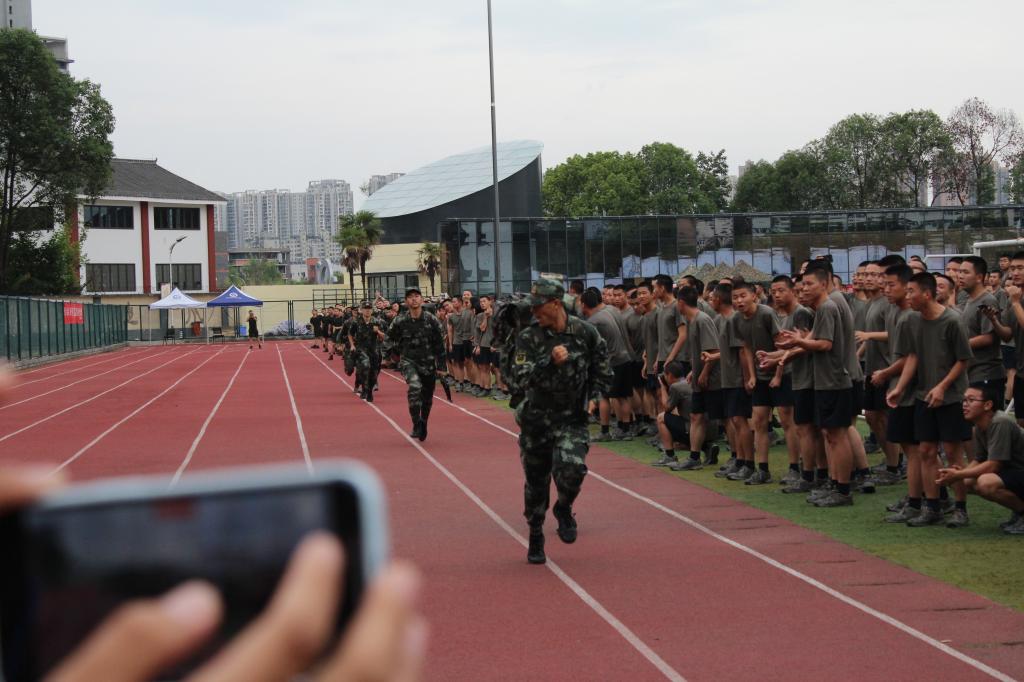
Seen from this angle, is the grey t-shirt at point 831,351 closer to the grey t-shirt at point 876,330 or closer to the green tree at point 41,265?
the grey t-shirt at point 876,330

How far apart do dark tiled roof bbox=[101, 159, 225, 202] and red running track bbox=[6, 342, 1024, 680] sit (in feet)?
223

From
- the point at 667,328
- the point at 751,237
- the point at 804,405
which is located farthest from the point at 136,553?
the point at 751,237

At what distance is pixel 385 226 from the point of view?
102 meters

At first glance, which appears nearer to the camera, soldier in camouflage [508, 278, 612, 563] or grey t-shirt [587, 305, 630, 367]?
soldier in camouflage [508, 278, 612, 563]

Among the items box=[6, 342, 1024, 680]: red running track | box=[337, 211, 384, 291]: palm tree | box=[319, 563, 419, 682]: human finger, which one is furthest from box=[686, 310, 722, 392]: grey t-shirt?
box=[337, 211, 384, 291]: palm tree

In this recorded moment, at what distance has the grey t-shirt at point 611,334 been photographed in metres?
16.2

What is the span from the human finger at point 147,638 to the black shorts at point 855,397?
34.8 ft

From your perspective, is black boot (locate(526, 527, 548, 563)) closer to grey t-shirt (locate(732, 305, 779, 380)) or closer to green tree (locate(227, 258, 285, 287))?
grey t-shirt (locate(732, 305, 779, 380))

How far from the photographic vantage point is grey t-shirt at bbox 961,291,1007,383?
11289mm

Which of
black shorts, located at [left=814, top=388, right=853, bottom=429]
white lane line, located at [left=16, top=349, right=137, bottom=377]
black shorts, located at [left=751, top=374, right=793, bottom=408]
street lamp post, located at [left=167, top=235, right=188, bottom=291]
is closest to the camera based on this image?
black shorts, located at [left=814, top=388, right=853, bottom=429]

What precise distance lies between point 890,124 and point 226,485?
86.9 m

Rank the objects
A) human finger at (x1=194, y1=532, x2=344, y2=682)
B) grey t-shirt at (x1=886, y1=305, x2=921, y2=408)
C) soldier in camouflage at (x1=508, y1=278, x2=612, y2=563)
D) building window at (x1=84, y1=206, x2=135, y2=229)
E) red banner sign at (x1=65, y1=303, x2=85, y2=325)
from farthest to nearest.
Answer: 1. building window at (x1=84, y1=206, x2=135, y2=229)
2. red banner sign at (x1=65, y1=303, x2=85, y2=325)
3. grey t-shirt at (x1=886, y1=305, x2=921, y2=408)
4. soldier in camouflage at (x1=508, y1=278, x2=612, y2=563)
5. human finger at (x1=194, y1=532, x2=344, y2=682)

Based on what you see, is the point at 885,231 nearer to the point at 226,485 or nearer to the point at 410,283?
the point at 410,283

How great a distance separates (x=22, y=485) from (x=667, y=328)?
1445 centimetres
